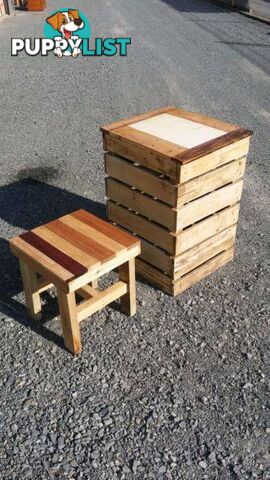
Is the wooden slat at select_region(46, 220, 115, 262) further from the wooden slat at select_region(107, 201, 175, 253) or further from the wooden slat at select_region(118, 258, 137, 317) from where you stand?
the wooden slat at select_region(107, 201, 175, 253)

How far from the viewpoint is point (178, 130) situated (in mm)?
4227

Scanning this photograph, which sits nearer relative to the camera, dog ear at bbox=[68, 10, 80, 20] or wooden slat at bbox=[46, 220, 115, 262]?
wooden slat at bbox=[46, 220, 115, 262]

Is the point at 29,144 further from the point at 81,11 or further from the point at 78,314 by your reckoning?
the point at 81,11

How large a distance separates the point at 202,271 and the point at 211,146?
4.15 feet

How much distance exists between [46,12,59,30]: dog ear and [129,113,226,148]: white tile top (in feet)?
45.0

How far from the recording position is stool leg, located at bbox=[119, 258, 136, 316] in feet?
12.6

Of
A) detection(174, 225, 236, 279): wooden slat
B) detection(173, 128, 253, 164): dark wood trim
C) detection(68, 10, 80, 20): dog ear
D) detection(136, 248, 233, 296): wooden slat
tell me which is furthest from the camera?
detection(68, 10, 80, 20): dog ear

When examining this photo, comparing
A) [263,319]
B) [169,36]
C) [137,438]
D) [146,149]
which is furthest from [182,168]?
[169,36]

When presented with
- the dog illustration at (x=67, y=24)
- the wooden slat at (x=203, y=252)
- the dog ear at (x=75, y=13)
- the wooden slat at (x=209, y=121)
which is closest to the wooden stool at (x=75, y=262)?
the wooden slat at (x=203, y=252)

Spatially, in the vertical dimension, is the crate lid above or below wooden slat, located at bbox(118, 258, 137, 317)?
above

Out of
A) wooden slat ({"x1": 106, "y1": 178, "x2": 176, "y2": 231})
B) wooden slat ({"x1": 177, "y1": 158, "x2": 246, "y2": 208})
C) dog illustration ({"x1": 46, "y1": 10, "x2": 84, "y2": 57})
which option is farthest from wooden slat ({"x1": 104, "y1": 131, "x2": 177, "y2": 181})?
dog illustration ({"x1": 46, "y1": 10, "x2": 84, "y2": 57})

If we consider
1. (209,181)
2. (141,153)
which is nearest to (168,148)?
(141,153)

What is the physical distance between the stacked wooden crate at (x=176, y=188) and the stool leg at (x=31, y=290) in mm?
1062

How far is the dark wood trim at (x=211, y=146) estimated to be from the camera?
3644mm
